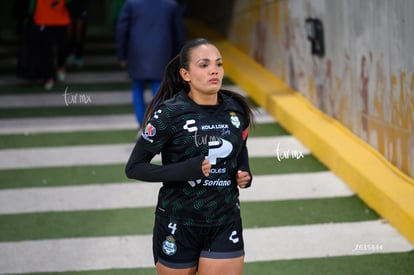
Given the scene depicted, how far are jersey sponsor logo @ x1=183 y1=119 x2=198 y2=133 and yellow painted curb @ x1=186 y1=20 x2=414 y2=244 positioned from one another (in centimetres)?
319

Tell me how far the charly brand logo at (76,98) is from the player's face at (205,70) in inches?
318

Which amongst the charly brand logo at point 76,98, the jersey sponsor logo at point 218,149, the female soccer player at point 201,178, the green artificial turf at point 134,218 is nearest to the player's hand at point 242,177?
the female soccer player at point 201,178

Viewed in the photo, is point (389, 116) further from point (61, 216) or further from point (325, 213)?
point (61, 216)

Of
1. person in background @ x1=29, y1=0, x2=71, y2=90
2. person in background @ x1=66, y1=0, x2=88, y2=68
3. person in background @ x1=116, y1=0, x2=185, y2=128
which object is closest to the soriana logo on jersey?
person in background @ x1=116, y1=0, x2=185, y2=128

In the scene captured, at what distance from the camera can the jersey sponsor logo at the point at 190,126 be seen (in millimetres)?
4574

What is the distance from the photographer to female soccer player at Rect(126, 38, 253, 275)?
15.0ft

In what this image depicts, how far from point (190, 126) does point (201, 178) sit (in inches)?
10.1

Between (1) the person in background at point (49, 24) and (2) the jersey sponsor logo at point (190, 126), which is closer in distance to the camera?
(2) the jersey sponsor logo at point (190, 126)

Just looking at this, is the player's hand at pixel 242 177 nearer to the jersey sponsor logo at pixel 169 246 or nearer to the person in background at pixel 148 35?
the jersey sponsor logo at pixel 169 246

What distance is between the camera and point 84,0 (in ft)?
49.1

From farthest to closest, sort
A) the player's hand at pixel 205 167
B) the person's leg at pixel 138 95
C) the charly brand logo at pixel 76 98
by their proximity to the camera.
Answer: the charly brand logo at pixel 76 98 < the person's leg at pixel 138 95 < the player's hand at pixel 205 167

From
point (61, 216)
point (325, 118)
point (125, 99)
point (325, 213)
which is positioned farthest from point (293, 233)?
point (125, 99)

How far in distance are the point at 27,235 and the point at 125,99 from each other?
5377 millimetres

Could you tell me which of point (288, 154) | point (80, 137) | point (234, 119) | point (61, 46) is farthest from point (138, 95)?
point (234, 119)
